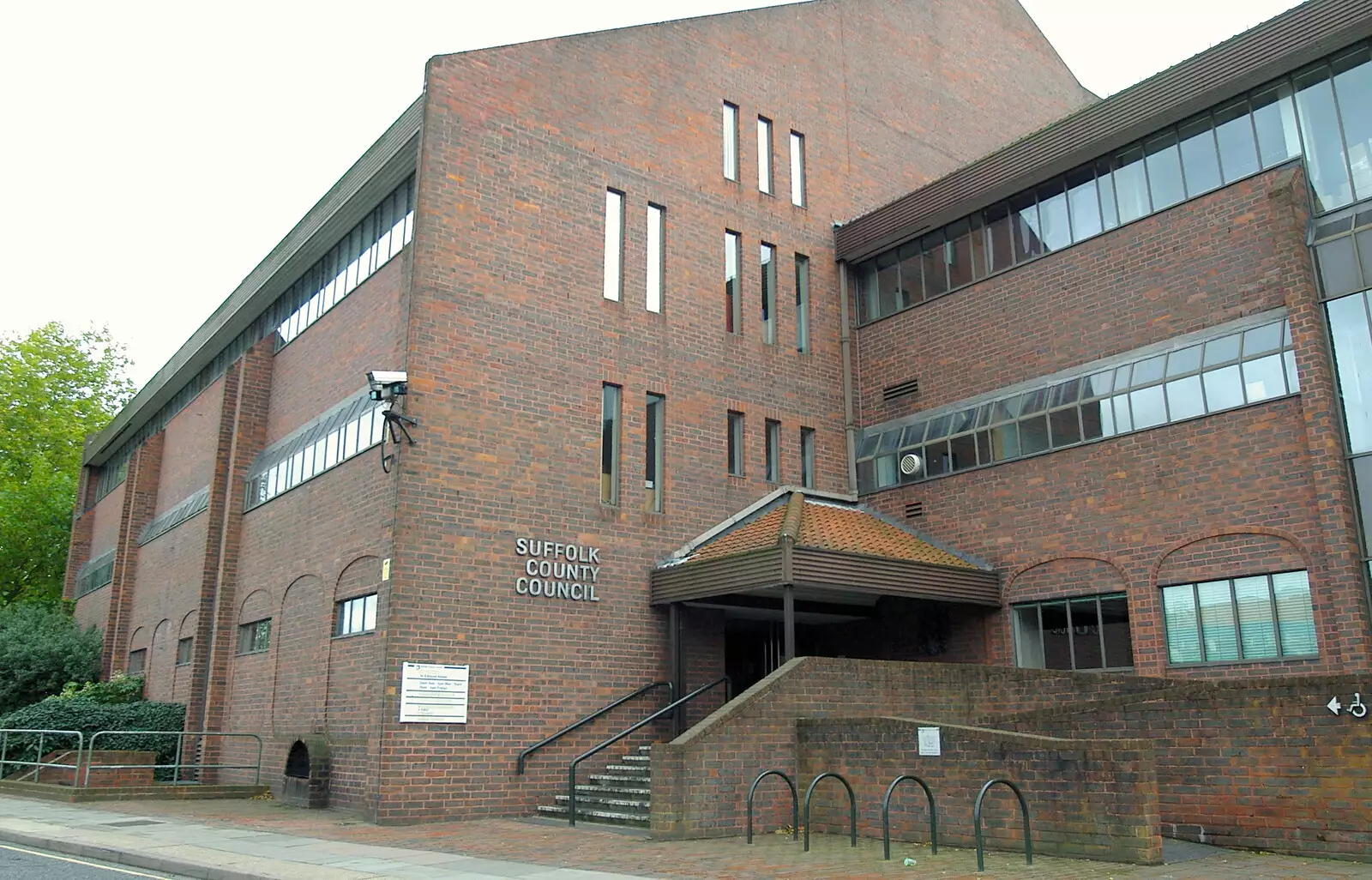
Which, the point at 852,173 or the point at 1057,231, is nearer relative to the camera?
the point at 1057,231

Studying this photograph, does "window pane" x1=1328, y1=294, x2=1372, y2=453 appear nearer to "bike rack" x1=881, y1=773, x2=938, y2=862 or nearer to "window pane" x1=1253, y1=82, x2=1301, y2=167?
"window pane" x1=1253, y1=82, x2=1301, y2=167

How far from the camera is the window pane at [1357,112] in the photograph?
56.3ft

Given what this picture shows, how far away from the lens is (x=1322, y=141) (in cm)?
1780

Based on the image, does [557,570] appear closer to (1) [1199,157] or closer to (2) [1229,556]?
(2) [1229,556]

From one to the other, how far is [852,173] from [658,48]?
19.6 ft

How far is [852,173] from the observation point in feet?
87.7

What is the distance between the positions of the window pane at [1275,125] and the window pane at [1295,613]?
6.82 metres

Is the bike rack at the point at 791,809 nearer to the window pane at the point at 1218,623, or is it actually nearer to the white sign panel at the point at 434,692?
the white sign panel at the point at 434,692

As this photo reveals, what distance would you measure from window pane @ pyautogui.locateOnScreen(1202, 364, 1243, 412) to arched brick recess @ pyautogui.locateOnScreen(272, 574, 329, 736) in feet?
52.5

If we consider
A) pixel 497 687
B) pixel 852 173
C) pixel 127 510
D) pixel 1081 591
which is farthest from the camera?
pixel 127 510

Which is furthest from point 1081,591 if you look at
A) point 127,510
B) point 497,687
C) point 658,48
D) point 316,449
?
point 127,510

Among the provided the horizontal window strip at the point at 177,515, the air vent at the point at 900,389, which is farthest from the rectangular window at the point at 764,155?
the horizontal window strip at the point at 177,515

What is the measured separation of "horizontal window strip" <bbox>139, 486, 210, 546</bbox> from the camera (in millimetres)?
29547

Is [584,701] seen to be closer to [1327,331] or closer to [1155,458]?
[1155,458]
